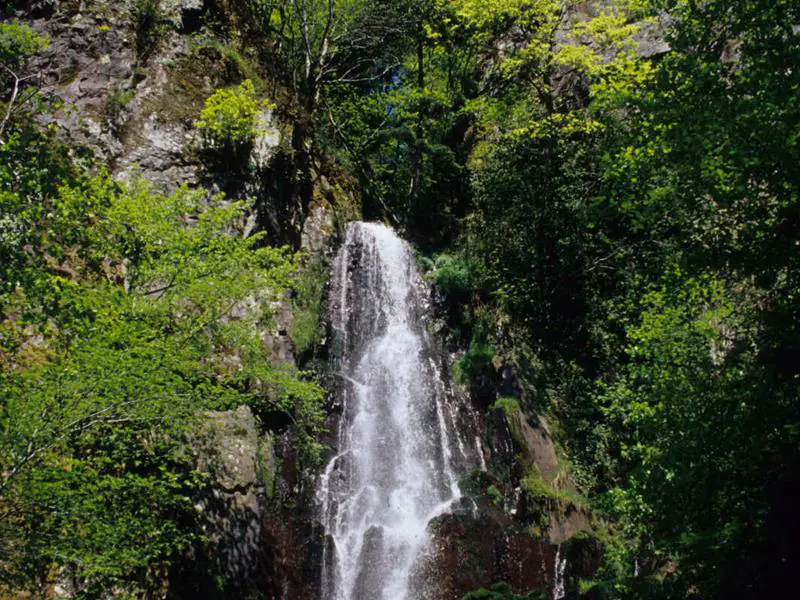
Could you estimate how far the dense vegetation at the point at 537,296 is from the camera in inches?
250

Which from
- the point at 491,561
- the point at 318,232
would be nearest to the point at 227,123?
the point at 318,232

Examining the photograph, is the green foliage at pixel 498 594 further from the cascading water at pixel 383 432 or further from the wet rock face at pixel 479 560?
the cascading water at pixel 383 432

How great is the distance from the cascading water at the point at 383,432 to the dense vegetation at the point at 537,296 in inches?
49.4

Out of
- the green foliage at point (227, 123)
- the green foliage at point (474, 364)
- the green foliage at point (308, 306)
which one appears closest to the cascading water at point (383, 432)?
the green foliage at point (308, 306)

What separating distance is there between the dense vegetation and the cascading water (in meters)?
1.26

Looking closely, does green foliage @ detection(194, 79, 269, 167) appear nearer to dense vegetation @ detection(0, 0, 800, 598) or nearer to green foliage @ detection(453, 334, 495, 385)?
dense vegetation @ detection(0, 0, 800, 598)

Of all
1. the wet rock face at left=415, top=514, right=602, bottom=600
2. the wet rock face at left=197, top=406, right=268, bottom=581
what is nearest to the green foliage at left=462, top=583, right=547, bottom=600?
Result: the wet rock face at left=415, top=514, right=602, bottom=600

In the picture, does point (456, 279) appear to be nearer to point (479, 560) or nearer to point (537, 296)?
point (537, 296)

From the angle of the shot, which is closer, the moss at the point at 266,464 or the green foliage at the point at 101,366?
the green foliage at the point at 101,366

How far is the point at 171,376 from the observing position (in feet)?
24.6

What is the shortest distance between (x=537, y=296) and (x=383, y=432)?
22.4 ft

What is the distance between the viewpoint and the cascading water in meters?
11.8

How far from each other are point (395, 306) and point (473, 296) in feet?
8.35

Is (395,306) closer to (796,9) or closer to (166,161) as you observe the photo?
(166,161)
